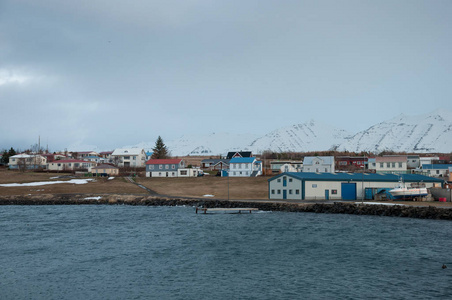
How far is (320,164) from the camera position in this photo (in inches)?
4513

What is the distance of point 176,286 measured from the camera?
26.8m

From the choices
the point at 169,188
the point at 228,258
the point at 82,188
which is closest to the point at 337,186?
the point at 169,188

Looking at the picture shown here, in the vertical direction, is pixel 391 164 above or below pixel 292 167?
above

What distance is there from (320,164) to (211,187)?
36739 millimetres

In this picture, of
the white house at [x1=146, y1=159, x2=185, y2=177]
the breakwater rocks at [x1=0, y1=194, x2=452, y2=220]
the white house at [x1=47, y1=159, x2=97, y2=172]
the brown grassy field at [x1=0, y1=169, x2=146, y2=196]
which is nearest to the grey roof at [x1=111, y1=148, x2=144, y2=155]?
the white house at [x1=47, y1=159, x2=97, y2=172]

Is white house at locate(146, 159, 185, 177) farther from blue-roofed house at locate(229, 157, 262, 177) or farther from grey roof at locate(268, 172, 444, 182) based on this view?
grey roof at locate(268, 172, 444, 182)

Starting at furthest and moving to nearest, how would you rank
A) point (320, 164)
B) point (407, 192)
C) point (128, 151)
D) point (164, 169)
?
1. point (128, 151)
2. point (164, 169)
3. point (320, 164)
4. point (407, 192)

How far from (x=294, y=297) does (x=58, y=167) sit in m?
132

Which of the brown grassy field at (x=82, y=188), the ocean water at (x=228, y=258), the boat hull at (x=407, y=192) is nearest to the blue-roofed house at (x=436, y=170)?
the boat hull at (x=407, y=192)

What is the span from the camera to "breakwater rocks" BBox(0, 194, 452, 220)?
55.4 m

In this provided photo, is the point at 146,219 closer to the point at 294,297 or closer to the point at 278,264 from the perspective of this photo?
the point at 278,264

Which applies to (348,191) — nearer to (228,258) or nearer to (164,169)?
(228,258)

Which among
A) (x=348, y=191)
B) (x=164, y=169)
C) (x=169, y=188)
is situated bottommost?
(x=169, y=188)

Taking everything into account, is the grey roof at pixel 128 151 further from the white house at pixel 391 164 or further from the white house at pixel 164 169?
the white house at pixel 391 164
